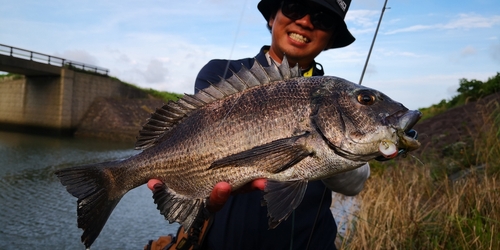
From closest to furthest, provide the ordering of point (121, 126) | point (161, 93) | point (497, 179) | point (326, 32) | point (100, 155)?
point (326, 32) < point (497, 179) < point (100, 155) < point (121, 126) < point (161, 93)

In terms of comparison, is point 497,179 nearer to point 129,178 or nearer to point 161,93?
point 129,178

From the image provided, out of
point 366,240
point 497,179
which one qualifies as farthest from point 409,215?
point 497,179

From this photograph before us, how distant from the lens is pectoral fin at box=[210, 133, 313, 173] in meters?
2.26

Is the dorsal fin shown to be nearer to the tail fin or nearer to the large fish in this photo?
the large fish

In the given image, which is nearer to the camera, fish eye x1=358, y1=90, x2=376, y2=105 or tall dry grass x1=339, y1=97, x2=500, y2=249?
fish eye x1=358, y1=90, x2=376, y2=105

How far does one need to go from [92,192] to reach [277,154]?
132 cm

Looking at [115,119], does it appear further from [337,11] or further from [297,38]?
[337,11]

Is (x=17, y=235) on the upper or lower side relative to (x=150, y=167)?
lower

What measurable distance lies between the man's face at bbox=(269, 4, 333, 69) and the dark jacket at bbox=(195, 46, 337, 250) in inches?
18.5

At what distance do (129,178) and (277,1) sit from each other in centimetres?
199

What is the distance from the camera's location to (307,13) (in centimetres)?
321

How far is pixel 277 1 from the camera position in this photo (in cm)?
354

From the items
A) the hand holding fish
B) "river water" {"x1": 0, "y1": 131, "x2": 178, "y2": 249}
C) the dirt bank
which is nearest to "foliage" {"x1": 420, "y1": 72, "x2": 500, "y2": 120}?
"river water" {"x1": 0, "y1": 131, "x2": 178, "y2": 249}

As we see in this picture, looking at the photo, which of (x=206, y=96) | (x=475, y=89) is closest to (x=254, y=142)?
(x=206, y=96)
